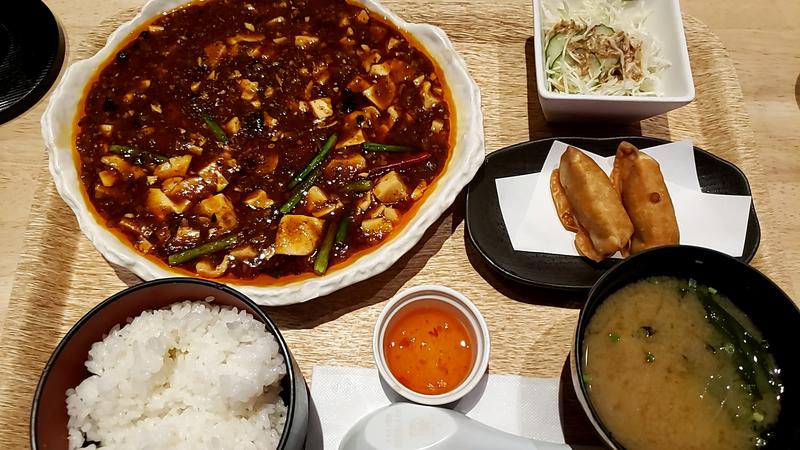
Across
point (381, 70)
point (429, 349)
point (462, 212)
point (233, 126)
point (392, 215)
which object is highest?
point (381, 70)

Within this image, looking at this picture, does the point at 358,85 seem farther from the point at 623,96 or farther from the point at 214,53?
the point at 623,96

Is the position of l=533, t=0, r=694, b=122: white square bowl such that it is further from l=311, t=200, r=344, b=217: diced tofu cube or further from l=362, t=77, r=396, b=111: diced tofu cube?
l=311, t=200, r=344, b=217: diced tofu cube

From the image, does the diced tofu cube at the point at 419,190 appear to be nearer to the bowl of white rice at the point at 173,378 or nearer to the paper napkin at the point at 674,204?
the paper napkin at the point at 674,204

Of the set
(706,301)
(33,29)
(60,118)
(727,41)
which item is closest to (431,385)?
(706,301)

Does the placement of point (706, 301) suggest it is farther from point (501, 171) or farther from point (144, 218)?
point (144, 218)

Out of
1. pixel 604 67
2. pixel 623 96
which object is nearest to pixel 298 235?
pixel 623 96
